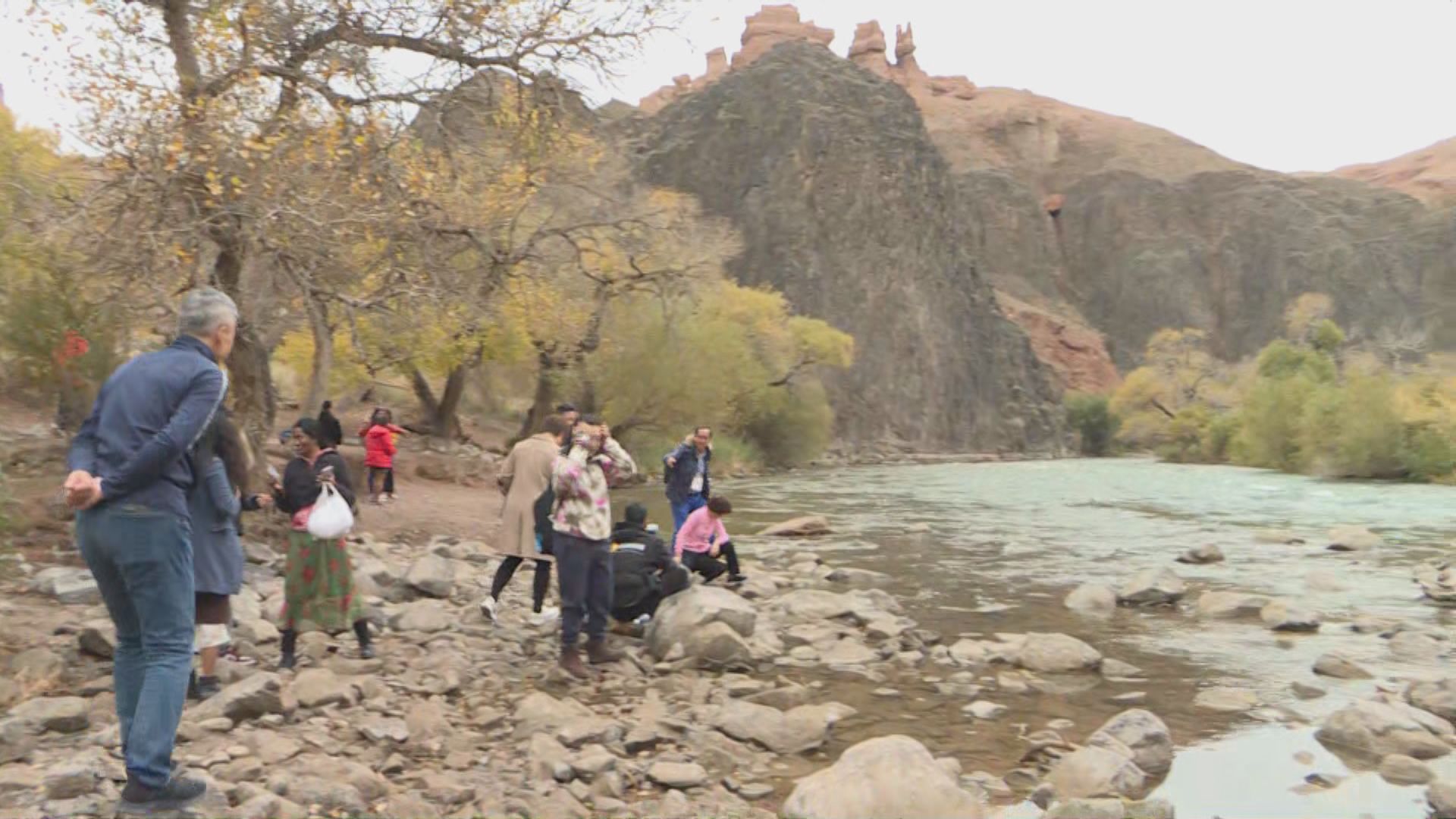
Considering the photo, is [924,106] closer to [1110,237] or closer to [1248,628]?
[1110,237]

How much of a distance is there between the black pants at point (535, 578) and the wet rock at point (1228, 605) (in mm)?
7234

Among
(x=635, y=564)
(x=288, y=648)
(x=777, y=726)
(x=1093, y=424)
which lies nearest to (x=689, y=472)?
(x=635, y=564)

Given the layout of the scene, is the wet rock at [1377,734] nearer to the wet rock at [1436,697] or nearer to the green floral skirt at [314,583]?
the wet rock at [1436,697]

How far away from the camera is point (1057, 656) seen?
9328 millimetres

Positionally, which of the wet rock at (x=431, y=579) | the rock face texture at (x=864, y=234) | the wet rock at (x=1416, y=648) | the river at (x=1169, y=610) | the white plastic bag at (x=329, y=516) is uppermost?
the rock face texture at (x=864, y=234)

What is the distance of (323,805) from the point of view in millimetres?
4859

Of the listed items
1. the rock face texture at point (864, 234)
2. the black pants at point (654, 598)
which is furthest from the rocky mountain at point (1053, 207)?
the black pants at point (654, 598)

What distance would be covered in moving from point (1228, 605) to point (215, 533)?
10.7 metres

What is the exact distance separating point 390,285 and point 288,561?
18.5 feet

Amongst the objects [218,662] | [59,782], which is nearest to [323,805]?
[59,782]

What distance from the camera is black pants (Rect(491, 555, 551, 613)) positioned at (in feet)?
31.3

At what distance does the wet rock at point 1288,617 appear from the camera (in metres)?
11.4

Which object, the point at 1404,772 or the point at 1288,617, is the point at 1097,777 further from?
the point at 1288,617

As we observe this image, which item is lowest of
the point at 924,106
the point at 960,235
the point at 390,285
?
the point at 390,285
